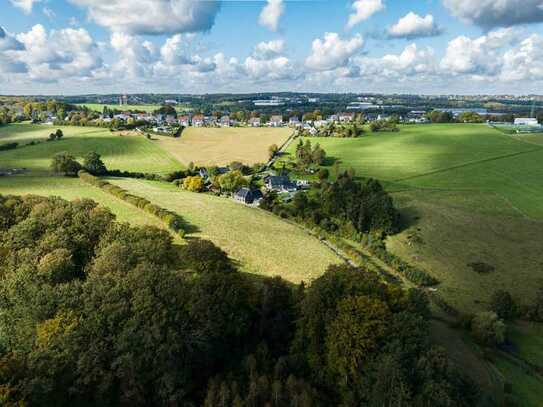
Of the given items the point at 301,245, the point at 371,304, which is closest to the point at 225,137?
the point at 301,245

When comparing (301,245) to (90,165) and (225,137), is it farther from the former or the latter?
(225,137)

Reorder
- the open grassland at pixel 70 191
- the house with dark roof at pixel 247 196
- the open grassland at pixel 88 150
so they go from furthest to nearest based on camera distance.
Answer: the open grassland at pixel 88 150 → the house with dark roof at pixel 247 196 → the open grassland at pixel 70 191

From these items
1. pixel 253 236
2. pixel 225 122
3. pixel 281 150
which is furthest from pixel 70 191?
pixel 225 122

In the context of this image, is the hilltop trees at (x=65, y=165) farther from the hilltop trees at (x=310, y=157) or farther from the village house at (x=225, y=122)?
the village house at (x=225, y=122)

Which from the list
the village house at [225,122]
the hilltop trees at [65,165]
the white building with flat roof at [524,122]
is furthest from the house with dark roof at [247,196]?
the white building with flat roof at [524,122]

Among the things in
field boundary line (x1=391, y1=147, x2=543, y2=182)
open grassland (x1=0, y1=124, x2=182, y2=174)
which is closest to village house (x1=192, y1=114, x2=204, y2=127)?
open grassland (x1=0, y1=124, x2=182, y2=174)

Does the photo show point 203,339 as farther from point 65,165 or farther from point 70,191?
point 65,165
